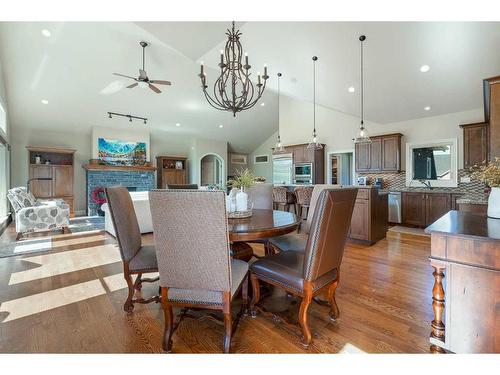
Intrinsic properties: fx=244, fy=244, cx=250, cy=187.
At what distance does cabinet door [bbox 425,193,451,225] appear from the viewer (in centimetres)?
493

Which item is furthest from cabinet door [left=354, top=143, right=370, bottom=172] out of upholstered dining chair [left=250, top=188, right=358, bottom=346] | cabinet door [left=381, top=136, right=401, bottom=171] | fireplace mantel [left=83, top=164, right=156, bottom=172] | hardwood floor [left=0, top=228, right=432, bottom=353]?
fireplace mantel [left=83, top=164, right=156, bottom=172]

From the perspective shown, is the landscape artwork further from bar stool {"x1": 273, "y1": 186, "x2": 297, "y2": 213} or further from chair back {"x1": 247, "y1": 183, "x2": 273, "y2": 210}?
chair back {"x1": 247, "y1": 183, "x2": 273, "y2": 210}

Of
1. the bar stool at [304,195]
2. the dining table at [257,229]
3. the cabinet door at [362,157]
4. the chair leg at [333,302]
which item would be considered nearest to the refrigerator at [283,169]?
the cabinet door at [362,157]

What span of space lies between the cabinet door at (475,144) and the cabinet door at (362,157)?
185cm

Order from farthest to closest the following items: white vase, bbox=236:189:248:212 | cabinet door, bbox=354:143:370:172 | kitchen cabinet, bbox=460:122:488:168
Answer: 1. cabinet door, bbox=354:143:370:172
2. kitchen cabinet, bbox=460:122:488:168
3. white vase, bbox=236:189:248:212

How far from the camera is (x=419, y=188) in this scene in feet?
18.0

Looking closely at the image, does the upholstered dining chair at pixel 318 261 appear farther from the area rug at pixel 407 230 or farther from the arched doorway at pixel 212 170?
the arched doorway at pixel 212 170

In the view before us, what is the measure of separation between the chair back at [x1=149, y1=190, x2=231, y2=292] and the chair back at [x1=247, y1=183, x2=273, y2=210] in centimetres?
176

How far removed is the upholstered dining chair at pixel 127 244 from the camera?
1848mm

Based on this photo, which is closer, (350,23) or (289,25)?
(350,23)
